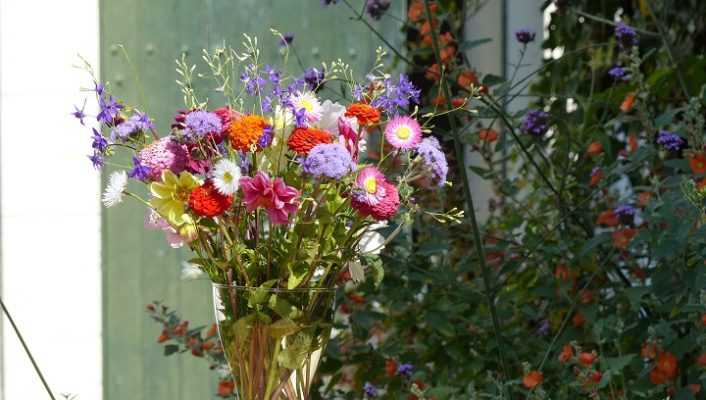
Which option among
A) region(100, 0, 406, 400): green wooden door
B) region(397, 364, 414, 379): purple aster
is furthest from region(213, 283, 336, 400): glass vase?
region(100, 0, 406, 400): green wooden door

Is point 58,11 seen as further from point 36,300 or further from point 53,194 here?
point 36,300

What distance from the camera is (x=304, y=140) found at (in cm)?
114

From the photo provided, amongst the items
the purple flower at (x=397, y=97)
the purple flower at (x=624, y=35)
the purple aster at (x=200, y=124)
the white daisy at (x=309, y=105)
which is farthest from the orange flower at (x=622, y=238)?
the purple aster at (x=200, y=124)

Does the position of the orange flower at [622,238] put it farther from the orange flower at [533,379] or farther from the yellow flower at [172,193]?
the yellow flower at [172,193]

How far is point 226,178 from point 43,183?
3.44 feet

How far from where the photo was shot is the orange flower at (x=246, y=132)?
3.68 ft

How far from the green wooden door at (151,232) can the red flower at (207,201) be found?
105cm

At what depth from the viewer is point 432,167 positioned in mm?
1192

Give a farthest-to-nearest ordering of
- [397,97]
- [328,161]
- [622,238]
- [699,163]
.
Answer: [622,238] → [699,163] → [397,97] → [328,161]

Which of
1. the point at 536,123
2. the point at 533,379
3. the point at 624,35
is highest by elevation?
the point at 624,35

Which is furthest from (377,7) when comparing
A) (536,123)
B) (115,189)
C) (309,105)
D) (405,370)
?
(115,189)

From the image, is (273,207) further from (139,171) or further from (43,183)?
(43,183)

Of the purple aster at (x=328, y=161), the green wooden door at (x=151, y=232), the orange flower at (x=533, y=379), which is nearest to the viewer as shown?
the purple aster at (x=328, y=161)

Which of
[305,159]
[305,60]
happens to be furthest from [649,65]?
[305,159]
